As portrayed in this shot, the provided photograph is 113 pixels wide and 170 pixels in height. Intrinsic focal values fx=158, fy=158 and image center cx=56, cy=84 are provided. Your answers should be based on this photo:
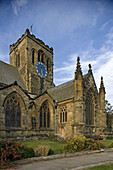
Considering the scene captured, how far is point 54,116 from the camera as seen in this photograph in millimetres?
27578

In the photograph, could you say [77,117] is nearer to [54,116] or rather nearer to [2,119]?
[54,116]

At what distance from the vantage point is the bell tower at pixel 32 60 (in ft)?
108


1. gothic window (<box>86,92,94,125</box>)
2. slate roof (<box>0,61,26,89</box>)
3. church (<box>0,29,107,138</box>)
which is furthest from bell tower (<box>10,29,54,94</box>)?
gothic window (<box>86,92,94,125</box>)

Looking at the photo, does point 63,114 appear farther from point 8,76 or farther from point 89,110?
point 8,76

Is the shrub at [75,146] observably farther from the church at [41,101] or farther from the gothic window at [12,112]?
the gothic window at [12,112]

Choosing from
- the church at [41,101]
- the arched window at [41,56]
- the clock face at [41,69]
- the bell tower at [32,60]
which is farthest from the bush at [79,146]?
the arched window at [41,56]

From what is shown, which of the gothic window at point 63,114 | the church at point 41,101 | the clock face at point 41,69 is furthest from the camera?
the clock face at point 41,69

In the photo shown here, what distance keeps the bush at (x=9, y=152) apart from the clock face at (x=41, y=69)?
26.7 meters

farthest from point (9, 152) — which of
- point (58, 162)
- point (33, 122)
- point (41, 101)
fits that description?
point (41, 101)

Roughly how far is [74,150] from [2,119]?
1167 cm

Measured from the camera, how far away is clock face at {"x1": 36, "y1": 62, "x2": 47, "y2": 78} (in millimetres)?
35684

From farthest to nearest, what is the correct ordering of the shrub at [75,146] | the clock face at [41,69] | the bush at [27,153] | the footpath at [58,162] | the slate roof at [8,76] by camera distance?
the clock face at [41,69], the slate roof at [8,76], the shrub at [75,146], the bush at [27,153], the footpath at [58,162]

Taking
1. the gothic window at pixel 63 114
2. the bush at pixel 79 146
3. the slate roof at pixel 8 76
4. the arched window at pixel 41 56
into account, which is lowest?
the bush at pixel 79 146

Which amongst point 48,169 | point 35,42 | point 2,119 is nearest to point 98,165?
point 48,169
